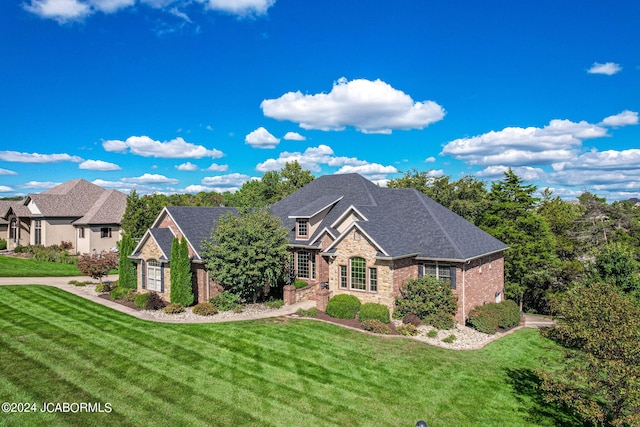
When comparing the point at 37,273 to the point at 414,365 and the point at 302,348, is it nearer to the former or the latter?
the point at 302,348

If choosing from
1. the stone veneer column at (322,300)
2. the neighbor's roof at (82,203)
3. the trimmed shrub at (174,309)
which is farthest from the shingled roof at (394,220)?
the neighbor's roof at (82,203)

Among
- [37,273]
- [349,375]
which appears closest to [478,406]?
[349,375]

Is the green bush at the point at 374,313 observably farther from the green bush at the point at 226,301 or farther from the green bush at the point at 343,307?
the green bush at the point at 226,301

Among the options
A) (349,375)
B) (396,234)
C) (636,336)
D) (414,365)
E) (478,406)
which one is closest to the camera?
(636,336)

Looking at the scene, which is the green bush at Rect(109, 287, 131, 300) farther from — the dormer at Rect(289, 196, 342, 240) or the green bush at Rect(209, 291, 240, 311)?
the dormer at Rect(289, 196, 342, 240)

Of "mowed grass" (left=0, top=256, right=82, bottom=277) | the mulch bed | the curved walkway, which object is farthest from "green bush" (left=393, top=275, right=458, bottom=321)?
"mowed grass" (left=0, top=256, right=82, bottom=277)

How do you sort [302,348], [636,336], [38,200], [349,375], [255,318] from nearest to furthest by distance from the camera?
[636,336] → [349,375] → [302,348] → [255,318] → [38,200]
